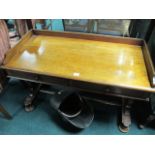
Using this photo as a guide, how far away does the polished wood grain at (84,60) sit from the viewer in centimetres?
110

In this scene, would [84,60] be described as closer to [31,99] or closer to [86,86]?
[86,86]

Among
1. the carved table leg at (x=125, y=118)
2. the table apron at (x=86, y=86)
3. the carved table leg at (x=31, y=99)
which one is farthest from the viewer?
the carved table leg at (x=31, y=99)

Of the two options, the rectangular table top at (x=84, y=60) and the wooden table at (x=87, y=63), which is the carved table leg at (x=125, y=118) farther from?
the rectangular table top at (x=84, y=60)

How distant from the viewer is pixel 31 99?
1.69 meters

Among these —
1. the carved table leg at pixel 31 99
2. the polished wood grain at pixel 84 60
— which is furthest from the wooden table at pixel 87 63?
the carved table leg at pixel 31 99

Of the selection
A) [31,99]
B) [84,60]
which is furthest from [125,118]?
[31,99]

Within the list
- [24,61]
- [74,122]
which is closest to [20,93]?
[24,61]

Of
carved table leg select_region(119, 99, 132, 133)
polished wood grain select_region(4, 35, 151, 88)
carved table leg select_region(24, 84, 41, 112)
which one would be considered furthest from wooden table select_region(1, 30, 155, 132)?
carved table leg select_region(24, 84, 41, 112)

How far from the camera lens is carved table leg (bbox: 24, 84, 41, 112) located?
1.68 m

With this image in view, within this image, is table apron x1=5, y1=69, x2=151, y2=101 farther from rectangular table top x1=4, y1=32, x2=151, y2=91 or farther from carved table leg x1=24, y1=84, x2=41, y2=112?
carved table leg x1=24, y1=84, x2=41, y2=112

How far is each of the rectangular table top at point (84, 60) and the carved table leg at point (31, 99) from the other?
20.5 inches

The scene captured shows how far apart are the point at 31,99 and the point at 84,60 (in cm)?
84
